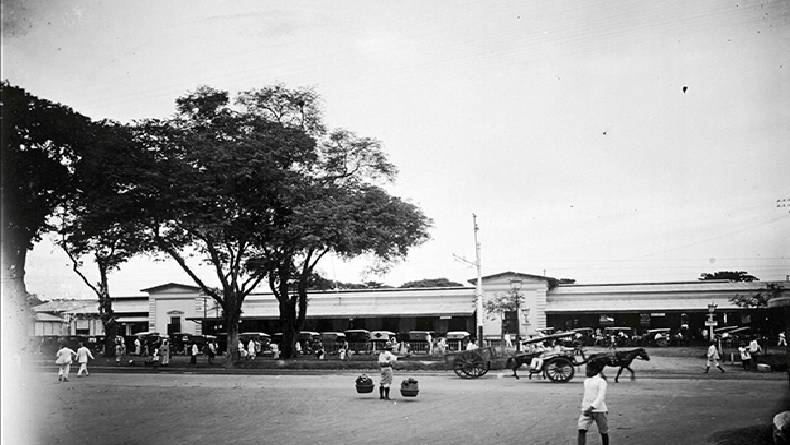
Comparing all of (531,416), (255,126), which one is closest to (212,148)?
(255,126)

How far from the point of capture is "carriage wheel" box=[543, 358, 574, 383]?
20.5 meters

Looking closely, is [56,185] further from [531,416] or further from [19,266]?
[531,416]

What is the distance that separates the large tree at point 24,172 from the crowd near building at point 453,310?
1943cm

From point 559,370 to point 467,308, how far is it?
78.8 feet

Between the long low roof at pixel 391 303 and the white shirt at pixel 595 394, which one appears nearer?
the white shirt at pixel 595 394

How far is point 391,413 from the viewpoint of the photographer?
14.7 m

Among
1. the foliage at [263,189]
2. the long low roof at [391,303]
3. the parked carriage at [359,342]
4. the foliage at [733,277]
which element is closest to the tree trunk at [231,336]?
the foliage at [263,189]

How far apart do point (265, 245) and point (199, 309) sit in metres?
16.7

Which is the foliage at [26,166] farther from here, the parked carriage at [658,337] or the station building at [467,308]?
the parked carriage at [658,337]

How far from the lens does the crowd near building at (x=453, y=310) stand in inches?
1483

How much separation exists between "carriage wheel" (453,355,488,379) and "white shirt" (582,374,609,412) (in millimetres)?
13965

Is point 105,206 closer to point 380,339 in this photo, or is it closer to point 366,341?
point 380,339

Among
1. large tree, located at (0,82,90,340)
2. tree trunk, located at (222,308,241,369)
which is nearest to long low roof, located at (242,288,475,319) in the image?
tree trunk, located at (222,308,241,369)

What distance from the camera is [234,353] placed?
31.8m
